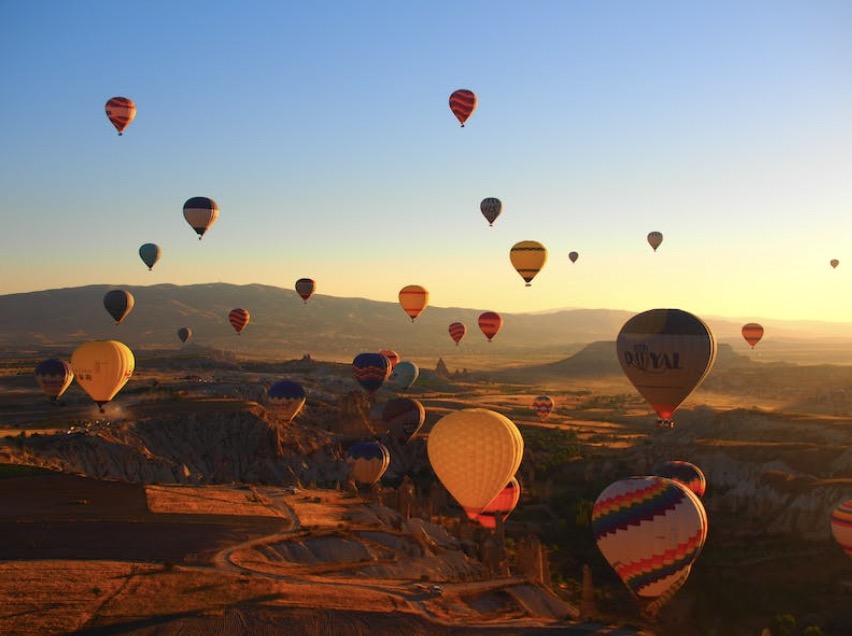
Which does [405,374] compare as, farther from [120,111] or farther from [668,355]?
[668,355]

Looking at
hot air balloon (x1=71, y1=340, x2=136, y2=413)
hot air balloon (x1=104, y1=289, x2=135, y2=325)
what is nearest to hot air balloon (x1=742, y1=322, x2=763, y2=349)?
hot air balloon (x1=104, y1=289, x2=135, y2=325)

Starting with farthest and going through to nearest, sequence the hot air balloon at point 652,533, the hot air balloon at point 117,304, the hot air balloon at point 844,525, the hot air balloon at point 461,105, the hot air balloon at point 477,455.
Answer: the hot air balloon at point 117,304
the hot air balloon at point 461,105
the hot air balloon at point 844,525
the hot air balloon at point 477,455
the hot air balloon at point 652,533

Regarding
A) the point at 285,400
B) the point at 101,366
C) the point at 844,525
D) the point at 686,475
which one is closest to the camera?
the point at 844,525

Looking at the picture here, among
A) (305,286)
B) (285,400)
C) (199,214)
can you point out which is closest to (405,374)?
(305,286)

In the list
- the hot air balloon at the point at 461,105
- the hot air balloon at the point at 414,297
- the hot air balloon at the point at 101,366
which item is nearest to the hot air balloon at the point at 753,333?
the hot air balloon at the point at 414,297

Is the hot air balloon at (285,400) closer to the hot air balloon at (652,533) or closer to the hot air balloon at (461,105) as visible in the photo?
the hot air balloon at (461,105)

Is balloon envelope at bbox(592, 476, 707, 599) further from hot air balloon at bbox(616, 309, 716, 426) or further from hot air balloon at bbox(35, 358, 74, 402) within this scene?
hot air balloon at bbox(35, 358, 74, 402)

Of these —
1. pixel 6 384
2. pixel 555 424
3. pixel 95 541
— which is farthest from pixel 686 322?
pixel 6 384
